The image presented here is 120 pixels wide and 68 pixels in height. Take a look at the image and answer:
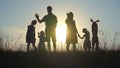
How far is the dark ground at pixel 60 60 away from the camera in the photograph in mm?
10969

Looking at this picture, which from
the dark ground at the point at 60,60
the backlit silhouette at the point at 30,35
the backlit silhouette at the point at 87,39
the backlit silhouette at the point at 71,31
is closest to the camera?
the dark ground at the point at 60,60

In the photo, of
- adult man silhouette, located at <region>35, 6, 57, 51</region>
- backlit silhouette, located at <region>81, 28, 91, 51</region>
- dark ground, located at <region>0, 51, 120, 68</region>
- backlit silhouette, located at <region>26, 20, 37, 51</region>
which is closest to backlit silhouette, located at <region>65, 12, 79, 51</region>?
adult man silhouette, located at <region>35, 6, 57, 51</region>

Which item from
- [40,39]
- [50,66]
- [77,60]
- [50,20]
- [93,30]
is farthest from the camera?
[40,39]

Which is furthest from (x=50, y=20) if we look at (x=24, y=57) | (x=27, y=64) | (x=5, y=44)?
(x=27, y=64)

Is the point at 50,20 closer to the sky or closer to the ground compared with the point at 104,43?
closer to the sky

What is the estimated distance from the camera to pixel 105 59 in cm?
1182

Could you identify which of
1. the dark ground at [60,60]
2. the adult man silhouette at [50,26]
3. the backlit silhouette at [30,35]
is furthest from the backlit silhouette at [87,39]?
the dark ground at [60,60]

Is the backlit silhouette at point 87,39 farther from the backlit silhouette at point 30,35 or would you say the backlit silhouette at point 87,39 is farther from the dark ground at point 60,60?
the dark ground at point 60,60

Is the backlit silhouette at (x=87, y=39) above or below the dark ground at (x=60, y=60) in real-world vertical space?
above

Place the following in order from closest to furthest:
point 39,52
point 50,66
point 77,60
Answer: point 50,66, point 77,60, point 39,52

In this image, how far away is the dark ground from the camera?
11.0 meters

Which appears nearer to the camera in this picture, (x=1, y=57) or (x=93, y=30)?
(x=1, y=57)

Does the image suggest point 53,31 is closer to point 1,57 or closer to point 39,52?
point 39,52

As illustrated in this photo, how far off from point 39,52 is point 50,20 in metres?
2.32
